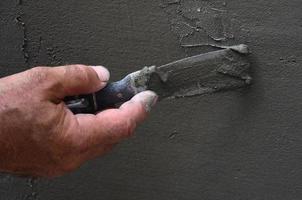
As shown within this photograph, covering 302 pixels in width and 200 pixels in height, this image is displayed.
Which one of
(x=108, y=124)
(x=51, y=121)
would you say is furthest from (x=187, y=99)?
(x=51, y=121)

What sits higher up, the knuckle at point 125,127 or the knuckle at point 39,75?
the knuckle at point 39,75

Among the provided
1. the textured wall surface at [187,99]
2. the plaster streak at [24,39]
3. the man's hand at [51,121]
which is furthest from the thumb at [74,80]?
the plaster streak at [24,39]

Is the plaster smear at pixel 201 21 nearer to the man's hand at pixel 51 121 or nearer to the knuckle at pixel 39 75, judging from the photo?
the man's hand at pixel 51 121

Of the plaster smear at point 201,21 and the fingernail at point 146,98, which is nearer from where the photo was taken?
the fingernail at point 146,98

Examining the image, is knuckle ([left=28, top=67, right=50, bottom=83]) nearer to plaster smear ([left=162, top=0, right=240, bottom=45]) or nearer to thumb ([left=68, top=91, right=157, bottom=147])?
thumb ([left=68, top=91, right=157, bottom=147])

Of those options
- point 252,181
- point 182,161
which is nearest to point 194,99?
point 182,161

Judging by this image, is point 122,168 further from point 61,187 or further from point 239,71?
point 239,71

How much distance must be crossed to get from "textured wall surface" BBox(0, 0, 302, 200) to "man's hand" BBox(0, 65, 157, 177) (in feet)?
1.14

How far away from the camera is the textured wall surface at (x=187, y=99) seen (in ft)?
4.30

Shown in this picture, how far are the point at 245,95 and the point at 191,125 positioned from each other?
203mm

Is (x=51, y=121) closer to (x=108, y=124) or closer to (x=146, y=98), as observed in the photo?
(x=108, y=124)

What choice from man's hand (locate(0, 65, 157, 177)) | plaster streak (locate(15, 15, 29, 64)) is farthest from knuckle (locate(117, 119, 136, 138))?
plaster streak (locate(15, 15, 29, 64))

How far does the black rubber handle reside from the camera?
1128 millimetres

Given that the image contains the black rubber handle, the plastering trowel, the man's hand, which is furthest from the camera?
the plastering trowel
